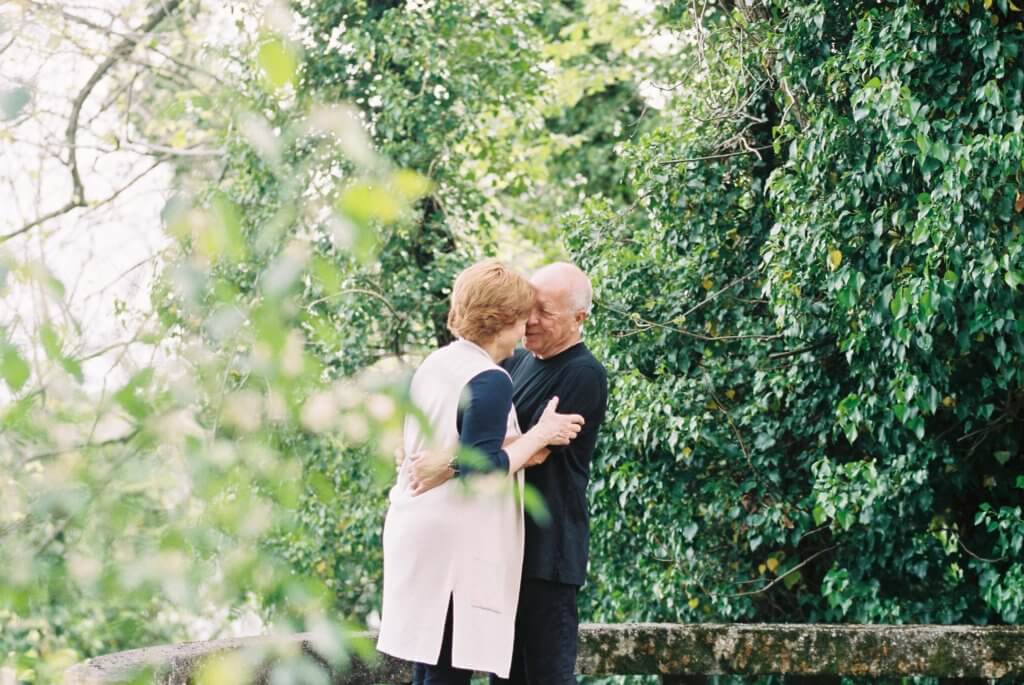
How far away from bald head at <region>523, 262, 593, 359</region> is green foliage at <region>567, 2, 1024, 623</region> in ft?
6.82

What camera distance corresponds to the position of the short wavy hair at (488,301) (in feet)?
10.0

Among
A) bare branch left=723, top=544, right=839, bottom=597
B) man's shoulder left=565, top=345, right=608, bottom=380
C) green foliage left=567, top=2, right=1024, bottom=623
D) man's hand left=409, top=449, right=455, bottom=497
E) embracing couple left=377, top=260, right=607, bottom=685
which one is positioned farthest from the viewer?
bare branch left=723, top=544, right=839, bottom=597

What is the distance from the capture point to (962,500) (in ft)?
20.0

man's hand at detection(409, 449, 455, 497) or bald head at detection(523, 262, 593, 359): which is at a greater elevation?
bald head at detection(523, 262, 593, 359)

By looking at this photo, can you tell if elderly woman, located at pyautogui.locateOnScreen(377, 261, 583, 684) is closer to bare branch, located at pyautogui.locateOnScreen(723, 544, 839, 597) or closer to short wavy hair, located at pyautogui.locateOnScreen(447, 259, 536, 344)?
short wavy hair, located at pyautogui.locateOnScreen(447, 259, 536, 344)

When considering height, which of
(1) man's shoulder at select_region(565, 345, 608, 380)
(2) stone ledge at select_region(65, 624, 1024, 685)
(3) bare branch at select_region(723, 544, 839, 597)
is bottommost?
(2) stone ledge at select_region(65, 624, 1024, 685)

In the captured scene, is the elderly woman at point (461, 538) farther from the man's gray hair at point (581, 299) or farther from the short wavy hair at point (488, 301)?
the man's gray hair at point (581, 299)

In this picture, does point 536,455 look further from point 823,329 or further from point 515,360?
point 823,329

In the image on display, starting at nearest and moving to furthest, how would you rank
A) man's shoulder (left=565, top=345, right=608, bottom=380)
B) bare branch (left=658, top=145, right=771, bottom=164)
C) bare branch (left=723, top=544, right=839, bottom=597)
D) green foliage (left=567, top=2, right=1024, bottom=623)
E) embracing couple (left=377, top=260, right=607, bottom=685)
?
1. embracing couple (left=377, top=260, right=607, bottom=685)
2. man's shoulder (left=565, top=345, right=608, bottom=380)
3. green foliage (left=567, top=2, right=1024, bottom=623)
4. bare branch (left=723, top=544, right=839, bottom=597)
5. bare branch (left=658, top=145, right=771, bottom=164)

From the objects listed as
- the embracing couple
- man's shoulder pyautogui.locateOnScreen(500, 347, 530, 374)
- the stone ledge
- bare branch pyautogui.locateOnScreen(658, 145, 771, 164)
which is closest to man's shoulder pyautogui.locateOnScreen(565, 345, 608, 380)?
the embracing couple

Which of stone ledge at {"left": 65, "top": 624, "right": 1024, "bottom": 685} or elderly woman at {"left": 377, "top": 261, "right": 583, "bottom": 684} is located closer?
elderly woman at {"left": 377, "top": 261, "right": 583, "bottom": 684}

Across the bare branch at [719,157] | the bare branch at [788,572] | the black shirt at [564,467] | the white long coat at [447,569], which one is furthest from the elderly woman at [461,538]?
the bare branch at [719,157]

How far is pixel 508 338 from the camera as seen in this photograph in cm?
311

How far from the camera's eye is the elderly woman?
3.01 meters
